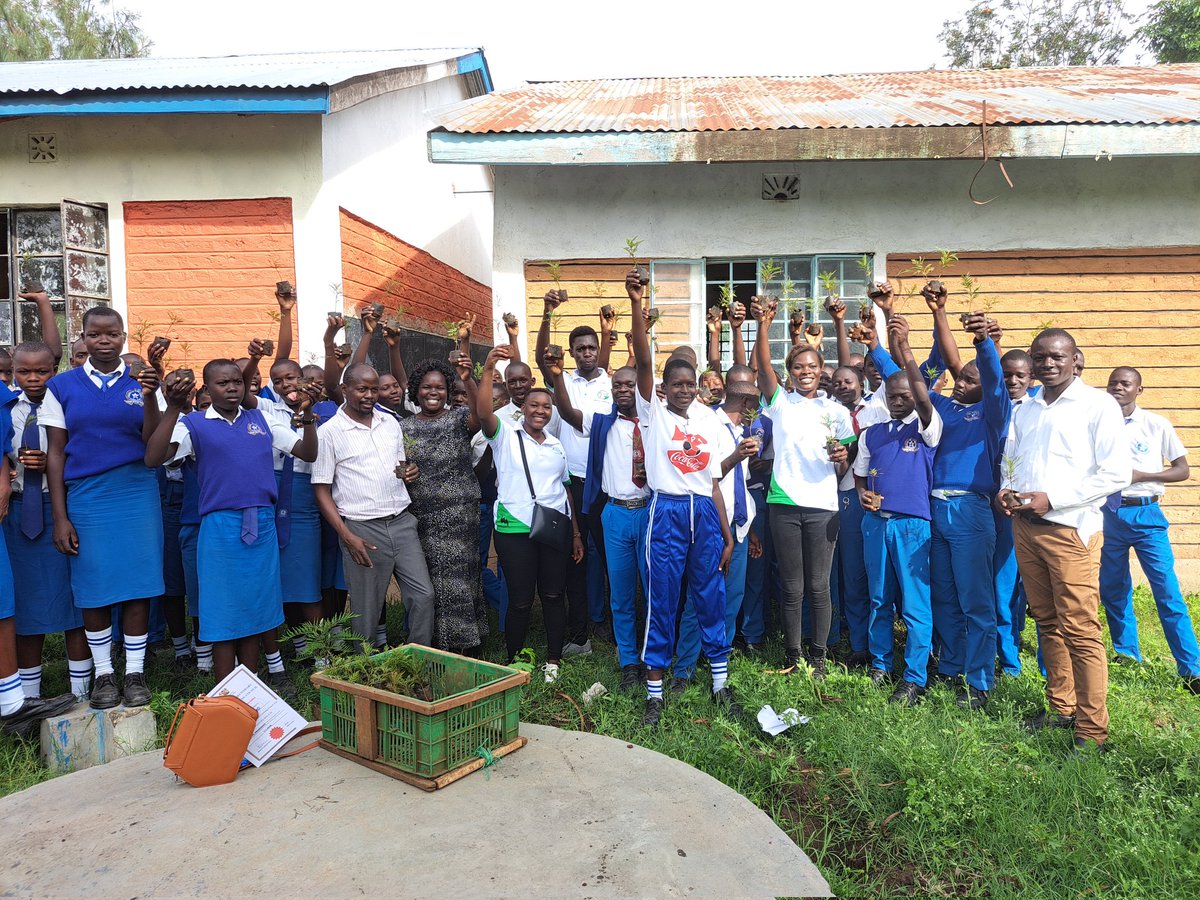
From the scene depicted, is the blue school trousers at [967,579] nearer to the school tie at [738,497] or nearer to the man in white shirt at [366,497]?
the school tie at [738,497]

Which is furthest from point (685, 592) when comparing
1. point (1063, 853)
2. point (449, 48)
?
point (449, 48)

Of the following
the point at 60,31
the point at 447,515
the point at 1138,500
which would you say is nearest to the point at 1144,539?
the point at 1138,500

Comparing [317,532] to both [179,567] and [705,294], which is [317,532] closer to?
[179,567]

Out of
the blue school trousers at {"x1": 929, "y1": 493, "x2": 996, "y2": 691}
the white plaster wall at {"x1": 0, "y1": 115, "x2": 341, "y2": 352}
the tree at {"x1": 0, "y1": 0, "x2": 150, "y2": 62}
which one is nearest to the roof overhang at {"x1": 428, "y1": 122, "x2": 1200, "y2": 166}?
the white plaster wall at {"x1": 0, "y1": 115, "x2": 341, "y2": 352}

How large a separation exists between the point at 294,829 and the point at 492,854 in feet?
2.17

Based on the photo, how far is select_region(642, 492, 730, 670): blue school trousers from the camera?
4.30 metres

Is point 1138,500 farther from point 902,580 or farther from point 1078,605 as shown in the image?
point 902,580

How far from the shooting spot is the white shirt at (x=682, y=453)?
4305 mm

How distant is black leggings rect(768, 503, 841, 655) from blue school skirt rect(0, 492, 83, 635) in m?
3.82

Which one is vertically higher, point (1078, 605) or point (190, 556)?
point (190, 556)

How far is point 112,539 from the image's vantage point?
4.02 m

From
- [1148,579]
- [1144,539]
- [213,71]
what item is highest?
[213,71]

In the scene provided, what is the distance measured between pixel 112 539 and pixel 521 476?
211cm

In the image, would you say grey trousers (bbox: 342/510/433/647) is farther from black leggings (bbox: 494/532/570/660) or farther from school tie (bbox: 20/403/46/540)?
school tie (bbox: 20/403/46/540)
